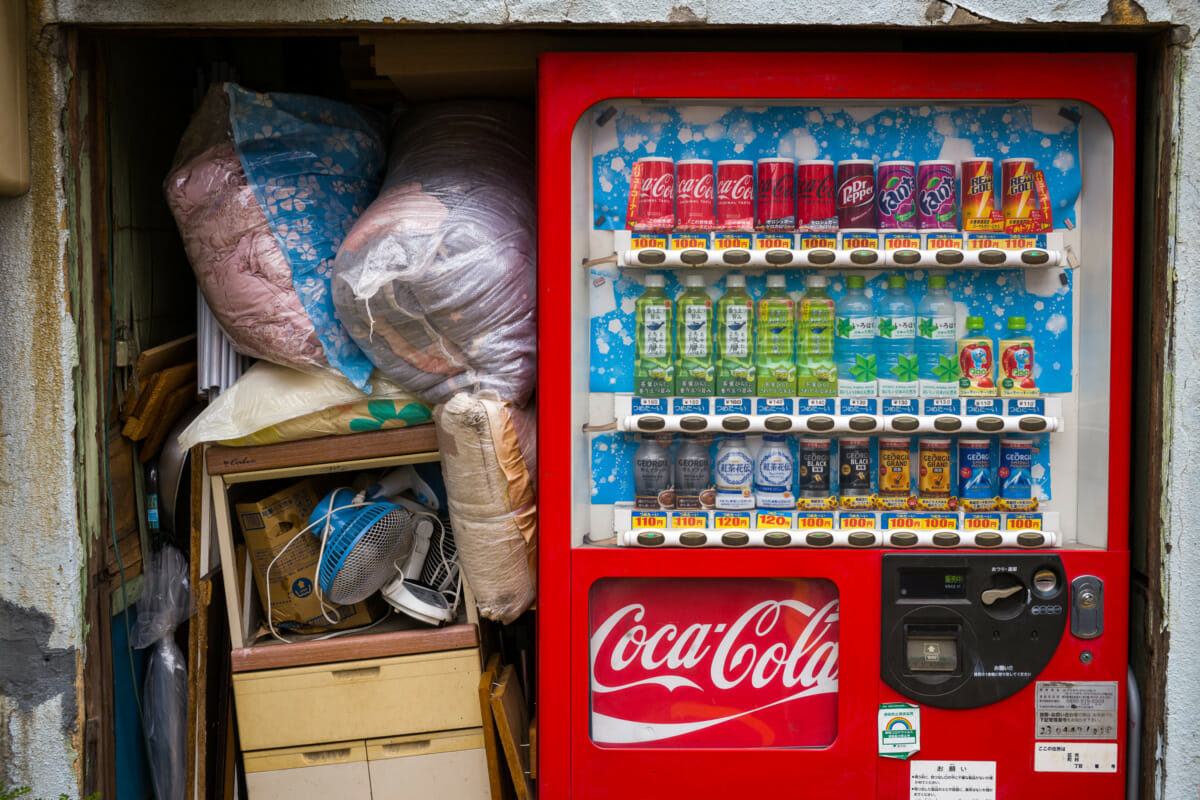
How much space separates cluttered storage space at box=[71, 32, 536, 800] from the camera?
7.29 ft

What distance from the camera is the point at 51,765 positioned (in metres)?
2.11

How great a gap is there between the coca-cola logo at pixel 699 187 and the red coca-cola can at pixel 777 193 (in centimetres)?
12

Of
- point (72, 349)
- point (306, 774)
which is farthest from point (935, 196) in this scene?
point (306, 774)

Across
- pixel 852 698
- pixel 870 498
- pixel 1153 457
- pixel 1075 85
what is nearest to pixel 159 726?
pixel 852 698

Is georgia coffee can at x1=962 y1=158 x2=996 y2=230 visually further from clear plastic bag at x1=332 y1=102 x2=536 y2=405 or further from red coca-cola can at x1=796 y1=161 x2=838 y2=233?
clear plastic bag at x1=332 y1=102 x2=536 y2=405

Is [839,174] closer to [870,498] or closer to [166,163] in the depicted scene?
[870,498]

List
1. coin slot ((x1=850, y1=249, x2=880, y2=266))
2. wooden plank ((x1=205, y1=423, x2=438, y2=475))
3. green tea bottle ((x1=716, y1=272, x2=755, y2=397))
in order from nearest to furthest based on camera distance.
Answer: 1. coin slot ((x1=850, y1=249, x2=880, y2=266))
2. green tea bottle ((x1=716, y1=272, x2=755, y2=397))
3. wooden plank ((x1=205, y1=423, x2=438, y2=475))

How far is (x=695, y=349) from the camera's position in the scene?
209cm

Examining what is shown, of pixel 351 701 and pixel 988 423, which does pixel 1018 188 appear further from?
pixel 351 701

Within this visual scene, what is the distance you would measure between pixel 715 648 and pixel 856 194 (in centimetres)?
116

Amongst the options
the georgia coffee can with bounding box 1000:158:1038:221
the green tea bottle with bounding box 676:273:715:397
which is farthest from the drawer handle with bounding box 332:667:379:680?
the georgia coffee can with bounding box 1000:158:1038:221

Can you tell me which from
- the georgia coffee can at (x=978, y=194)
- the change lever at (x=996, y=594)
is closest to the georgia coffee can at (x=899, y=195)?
the georgia coffee can at (x=978, y=194)

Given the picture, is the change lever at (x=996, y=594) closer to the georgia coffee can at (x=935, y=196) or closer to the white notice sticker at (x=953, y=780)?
the white notice sticker at (x=953, y=780)

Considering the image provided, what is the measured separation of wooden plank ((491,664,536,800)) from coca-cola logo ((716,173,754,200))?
1415mm
